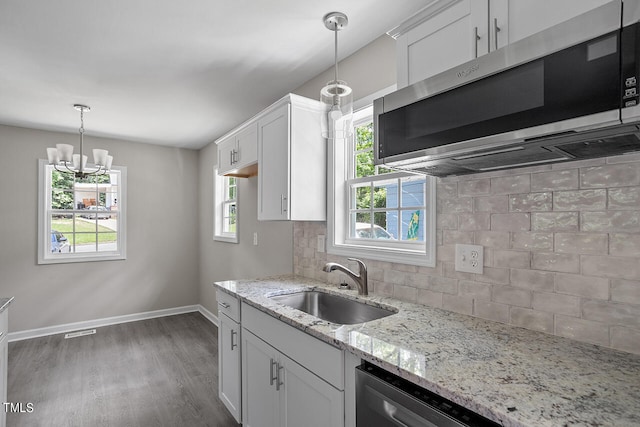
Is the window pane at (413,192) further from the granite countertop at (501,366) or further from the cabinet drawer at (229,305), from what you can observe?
the cabinet drawer at (229,305)

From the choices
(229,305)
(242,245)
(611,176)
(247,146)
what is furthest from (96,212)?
(611,176)

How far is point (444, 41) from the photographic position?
131 cm

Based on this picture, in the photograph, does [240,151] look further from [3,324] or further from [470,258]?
[470,258]

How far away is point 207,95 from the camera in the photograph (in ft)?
9.96

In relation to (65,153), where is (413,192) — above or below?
below

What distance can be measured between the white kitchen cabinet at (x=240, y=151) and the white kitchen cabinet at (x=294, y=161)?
23 centimetres

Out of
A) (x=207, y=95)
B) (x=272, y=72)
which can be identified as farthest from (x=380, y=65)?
(x=207, y=95)

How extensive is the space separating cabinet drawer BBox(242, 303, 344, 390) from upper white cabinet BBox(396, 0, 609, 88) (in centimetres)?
117

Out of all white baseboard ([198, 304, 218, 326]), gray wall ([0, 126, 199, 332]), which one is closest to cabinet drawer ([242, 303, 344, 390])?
white baseboard ([198, 304, 218, 326])

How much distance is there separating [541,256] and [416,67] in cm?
91

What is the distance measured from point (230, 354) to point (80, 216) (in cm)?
346

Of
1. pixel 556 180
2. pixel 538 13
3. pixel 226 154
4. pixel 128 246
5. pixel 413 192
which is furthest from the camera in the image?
pixel 128 246

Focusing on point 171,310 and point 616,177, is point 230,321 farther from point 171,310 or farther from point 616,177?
point 171,310

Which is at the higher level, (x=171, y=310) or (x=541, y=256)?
(x=541, y=256)
